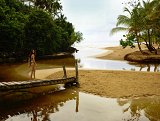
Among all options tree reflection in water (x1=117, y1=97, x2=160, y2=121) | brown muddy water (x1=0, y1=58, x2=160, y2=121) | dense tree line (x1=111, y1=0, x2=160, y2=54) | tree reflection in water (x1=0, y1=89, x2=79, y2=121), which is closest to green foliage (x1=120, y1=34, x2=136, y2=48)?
dense tree line (x1=111, y1=0, x2=160, y2=54)

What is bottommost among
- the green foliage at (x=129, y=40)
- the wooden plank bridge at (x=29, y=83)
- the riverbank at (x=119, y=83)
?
the riverbank at (x=119, y=83)

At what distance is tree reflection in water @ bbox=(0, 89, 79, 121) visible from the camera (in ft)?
37.7

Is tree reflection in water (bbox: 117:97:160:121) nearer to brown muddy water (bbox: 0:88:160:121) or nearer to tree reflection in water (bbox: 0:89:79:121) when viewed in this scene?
brown muddy water (bbox: 0:88:160:121)

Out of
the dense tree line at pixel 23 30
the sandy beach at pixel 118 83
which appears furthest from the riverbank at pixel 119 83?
the dense tree line at pixel 23 30

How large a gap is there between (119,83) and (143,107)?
474 cm

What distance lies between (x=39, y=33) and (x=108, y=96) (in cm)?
2215

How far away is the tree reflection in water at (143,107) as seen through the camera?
37.0 feet

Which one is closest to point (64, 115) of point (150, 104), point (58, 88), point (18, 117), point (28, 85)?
point (18, 117)

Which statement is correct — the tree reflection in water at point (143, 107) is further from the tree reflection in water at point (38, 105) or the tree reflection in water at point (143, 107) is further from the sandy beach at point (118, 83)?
the tree reflection in water at point (38, 105)

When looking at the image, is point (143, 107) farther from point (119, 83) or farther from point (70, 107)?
point (119, 83)

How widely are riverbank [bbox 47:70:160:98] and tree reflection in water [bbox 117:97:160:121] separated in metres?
0.87

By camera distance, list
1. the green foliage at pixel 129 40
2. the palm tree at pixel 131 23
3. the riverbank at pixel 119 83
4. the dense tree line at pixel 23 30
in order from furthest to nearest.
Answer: the green foliage at pixel 129 40, the palm tree at pixel 131 23, the dense tree line at pixel 23 30, the riverbank at pixel 119 83

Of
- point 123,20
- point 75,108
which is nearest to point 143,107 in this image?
point 75,108

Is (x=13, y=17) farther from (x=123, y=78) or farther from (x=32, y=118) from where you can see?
(x=32, y=118)
